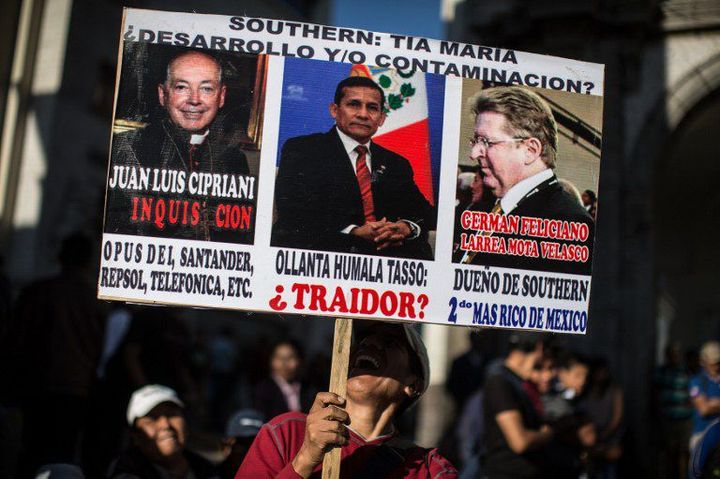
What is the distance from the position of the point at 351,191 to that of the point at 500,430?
2661 mm

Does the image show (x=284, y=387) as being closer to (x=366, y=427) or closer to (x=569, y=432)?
(x=569, y=432)

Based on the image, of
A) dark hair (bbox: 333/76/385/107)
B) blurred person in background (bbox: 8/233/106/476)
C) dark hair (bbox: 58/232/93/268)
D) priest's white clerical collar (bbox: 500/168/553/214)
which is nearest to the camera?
dark hair (bbox: 333/76/385/107)

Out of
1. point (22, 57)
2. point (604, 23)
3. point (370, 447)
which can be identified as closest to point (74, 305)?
point (370, 447)

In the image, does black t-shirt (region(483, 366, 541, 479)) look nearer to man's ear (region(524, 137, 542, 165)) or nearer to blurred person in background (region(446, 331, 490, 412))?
man's ear (region(524, 137, 542, 165))

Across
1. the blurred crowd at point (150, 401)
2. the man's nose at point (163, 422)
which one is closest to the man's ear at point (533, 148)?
the blurred crowd at point (150, 401)

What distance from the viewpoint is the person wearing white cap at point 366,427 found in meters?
3.27

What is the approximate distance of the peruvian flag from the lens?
380 cm

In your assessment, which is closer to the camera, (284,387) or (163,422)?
(163,422)

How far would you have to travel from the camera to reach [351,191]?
12.2ft

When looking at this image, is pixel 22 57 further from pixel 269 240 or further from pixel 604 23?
pixel 269 240

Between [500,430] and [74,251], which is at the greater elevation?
[74,251]

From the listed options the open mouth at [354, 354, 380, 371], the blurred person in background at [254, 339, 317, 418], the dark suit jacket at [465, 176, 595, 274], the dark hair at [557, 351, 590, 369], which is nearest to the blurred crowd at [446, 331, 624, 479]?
the dark hair at [557, 351, 590, 369]

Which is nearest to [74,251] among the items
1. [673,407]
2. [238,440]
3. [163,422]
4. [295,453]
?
[163,422]

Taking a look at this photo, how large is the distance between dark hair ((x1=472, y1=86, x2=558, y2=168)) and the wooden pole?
1.05m
